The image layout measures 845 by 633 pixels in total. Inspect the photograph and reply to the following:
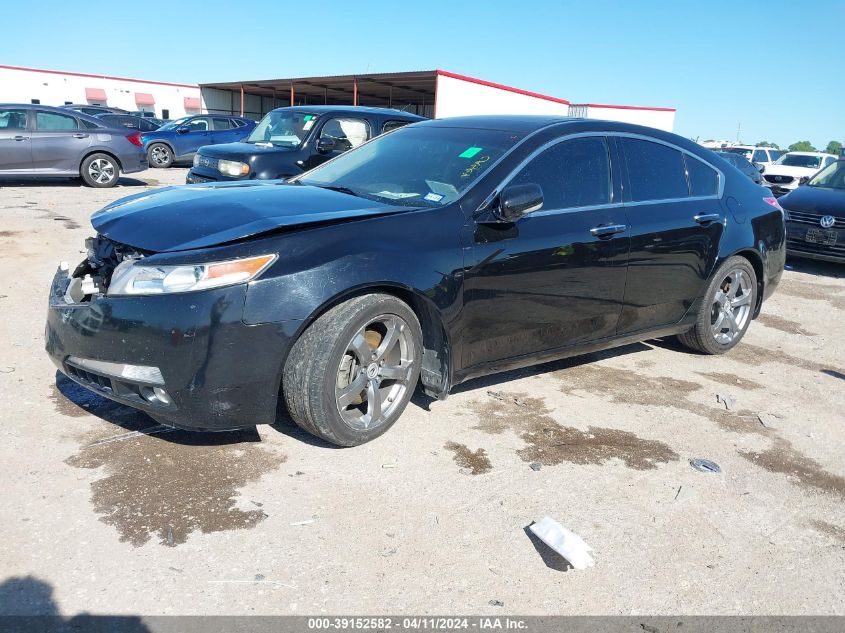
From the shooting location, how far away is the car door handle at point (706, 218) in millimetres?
5012

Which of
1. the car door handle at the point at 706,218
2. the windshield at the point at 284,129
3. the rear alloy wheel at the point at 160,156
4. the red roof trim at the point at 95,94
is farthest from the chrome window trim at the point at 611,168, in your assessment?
the red roof trim at the point at 95,94

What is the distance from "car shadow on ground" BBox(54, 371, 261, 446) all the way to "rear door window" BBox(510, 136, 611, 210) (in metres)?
2.04

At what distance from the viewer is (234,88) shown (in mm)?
43312

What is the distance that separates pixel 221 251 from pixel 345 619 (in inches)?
63.0

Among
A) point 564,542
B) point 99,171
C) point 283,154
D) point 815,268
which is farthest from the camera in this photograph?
point 99,171

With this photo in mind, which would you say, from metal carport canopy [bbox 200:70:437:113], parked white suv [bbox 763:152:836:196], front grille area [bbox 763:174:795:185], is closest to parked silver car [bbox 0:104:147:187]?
front grille area [bbox 763:174:795:185]

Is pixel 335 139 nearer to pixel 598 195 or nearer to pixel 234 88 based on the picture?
pixel 598 195

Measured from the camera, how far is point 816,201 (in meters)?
9.73

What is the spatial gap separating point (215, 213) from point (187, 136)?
18.1 meters

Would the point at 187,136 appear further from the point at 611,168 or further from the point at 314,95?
the point at 314,95

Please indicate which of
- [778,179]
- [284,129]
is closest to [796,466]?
[284,129]

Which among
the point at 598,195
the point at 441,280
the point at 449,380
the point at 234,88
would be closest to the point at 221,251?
the point at 441,280

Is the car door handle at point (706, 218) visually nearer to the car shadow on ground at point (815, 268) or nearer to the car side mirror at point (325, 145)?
the car shadow on ground at point (815, 268)

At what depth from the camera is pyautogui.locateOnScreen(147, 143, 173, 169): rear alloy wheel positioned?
1964 centimetres
